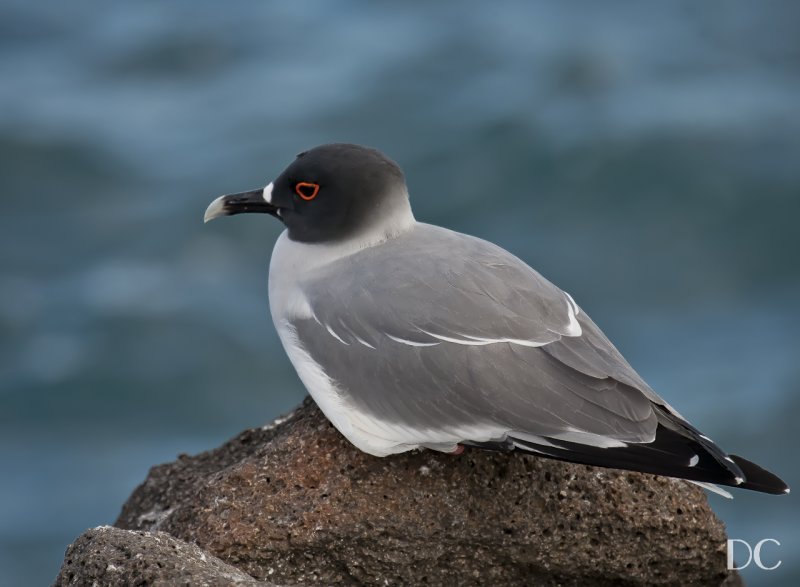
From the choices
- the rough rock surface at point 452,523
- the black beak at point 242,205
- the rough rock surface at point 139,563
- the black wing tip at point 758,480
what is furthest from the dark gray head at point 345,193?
the black wing tip at point 758,480

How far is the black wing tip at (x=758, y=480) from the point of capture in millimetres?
5789

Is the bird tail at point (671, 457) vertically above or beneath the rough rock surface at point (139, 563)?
above

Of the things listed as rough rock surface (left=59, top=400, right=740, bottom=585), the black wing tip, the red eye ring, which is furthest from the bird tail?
the red eye ring

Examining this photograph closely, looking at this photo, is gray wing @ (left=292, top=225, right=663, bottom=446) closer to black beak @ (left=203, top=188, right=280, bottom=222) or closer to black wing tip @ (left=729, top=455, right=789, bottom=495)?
black wing tip @ (left=729, top=455, right=789, bottom=495)

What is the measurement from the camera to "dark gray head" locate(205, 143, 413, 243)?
22.2 feet

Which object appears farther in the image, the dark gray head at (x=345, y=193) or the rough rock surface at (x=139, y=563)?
the dark gray head at (x=345, y=193)

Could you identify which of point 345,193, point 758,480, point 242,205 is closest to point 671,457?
point 758,480

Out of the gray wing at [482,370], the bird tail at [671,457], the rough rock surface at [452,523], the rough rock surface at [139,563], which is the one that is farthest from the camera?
the rough rock surface at [452,523]

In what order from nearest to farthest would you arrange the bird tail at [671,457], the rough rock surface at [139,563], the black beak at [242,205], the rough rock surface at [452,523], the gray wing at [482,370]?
the rough rock surface at [139,563] → the bird tail at [671,457] → the gray wing at [482,370] → the rough rock surface at [452,523] → the black beak at [242,205]

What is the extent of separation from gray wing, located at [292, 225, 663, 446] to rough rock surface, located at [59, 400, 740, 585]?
14.5 inches

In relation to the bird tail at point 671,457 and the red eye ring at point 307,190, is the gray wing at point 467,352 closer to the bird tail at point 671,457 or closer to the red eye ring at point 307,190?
the bird tail at point 671,457

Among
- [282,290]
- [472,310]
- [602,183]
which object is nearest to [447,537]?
[472,310]

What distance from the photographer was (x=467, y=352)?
6.07m

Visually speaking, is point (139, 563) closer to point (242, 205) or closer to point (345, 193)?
point (345, 193)
